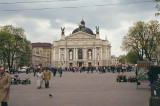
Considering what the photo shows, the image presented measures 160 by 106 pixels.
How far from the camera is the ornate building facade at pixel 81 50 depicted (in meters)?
110

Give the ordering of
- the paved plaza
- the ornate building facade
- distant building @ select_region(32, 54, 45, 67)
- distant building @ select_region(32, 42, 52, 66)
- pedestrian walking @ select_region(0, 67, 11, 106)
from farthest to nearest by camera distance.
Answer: distant building @ select_region(32, 42, 52, 66) < distant building @ select_region(32, 54, 45, 67) < the ornate building facade < the paved plaza < pedestrian walking @ select_region(0, 67, 11, 106)

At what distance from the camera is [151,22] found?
54.4 metres

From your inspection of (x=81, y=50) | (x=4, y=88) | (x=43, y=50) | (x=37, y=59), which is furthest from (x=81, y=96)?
(x=43, y=50)

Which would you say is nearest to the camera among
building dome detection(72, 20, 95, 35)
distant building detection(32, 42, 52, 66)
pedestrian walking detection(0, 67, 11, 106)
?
pedestrian walking detection(0, 67, 11, 106)

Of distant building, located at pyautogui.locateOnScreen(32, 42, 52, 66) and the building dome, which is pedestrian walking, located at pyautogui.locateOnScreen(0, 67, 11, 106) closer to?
the building dome

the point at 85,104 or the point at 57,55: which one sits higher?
the point at 57,55

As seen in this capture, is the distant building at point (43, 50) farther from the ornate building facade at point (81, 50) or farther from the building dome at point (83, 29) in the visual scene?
the ornate building facade at point (81, 50)

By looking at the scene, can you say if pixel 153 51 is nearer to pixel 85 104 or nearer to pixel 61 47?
pixel 85 104

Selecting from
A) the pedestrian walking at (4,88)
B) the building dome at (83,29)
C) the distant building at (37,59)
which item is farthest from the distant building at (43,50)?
the pedestrian walking at (4,88)

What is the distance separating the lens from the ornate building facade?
110 metres

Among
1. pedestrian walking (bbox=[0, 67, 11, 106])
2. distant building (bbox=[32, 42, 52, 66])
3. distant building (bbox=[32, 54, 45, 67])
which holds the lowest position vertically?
pedestrian walking (bbox=[0, 67, 11, 106])

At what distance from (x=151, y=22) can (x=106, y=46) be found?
5803 cm

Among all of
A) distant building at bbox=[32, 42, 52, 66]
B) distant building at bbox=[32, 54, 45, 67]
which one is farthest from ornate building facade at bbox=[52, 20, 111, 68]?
distant building at bbox=[32, 42, 52, 66]

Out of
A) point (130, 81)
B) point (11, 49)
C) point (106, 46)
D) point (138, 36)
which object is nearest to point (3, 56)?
point (11, 49)
